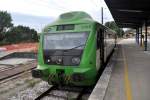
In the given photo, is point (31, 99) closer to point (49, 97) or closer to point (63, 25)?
point (49, 97)

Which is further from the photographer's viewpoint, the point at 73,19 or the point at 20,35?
the point at 20,35

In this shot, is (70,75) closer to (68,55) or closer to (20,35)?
(68,55)

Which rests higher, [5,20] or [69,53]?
[5,20]

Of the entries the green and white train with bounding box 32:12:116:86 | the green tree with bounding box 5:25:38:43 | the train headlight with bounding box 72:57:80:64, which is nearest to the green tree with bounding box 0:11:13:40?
the green tree with bounding box 5:25:38:43

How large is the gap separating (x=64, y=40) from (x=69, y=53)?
2.20 feet

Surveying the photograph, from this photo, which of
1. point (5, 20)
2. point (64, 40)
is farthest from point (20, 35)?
point (64, 40)

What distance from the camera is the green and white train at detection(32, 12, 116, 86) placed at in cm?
1091

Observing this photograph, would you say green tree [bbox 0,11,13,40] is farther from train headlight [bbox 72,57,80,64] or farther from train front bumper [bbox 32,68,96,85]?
train headlight [bbox 72,57,80,64]

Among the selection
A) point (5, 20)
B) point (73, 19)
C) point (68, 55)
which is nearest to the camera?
Result: point (68, 55)

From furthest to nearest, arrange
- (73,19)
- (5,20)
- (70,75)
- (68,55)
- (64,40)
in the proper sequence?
(5,20) < (73,19) < (64,40) < (68,55) < (70,75)

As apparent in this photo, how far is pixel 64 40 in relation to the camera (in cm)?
1168

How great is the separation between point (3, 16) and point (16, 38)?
1889 centimetres

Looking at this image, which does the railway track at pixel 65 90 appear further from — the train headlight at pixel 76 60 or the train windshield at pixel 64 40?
the train windshield at pixel 64 40

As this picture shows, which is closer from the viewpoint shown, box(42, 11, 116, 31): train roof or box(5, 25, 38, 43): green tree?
box(42, 11, 116, 31): train roof
